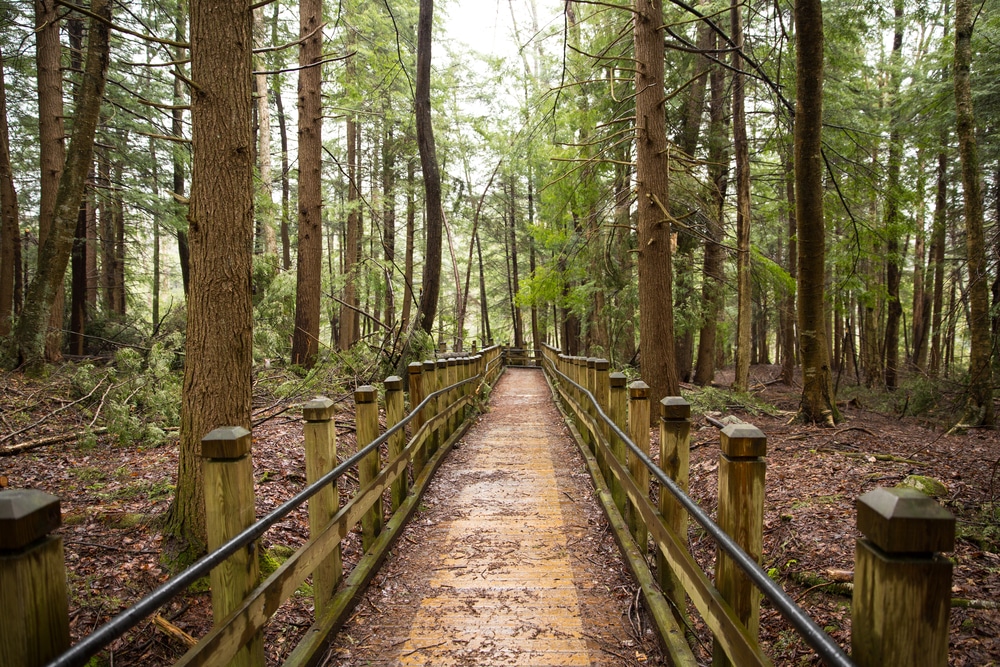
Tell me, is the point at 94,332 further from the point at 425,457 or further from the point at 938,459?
the point at 938,459

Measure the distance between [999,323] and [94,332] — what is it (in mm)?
15268

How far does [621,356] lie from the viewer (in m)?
16.3

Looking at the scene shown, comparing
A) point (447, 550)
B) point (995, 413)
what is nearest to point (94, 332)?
point (447, 550)

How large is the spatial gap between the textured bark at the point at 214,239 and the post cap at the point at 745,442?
3.23 m

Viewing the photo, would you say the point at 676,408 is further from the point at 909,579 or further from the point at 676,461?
the point at 909,579

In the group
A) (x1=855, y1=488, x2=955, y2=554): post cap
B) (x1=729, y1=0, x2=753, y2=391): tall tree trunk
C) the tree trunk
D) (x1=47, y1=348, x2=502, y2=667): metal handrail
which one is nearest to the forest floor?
the tree trunk

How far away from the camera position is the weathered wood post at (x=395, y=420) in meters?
4.98

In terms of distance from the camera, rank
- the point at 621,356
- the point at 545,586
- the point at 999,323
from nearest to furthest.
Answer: the point at 545,586 → the point at 999,323 → the point at 621,356

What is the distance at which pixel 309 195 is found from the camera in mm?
9977

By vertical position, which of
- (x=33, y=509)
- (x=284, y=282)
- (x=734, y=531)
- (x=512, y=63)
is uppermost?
(x=512, y=63)

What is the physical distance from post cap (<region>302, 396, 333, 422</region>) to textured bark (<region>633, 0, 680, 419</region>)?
5673 mm

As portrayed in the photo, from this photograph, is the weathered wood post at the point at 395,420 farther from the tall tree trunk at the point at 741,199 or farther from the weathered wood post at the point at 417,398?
the tall tree trunk at the point at 741,199

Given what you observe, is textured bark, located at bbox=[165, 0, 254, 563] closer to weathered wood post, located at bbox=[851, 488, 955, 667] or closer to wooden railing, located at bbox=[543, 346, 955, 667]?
wooden railing, located at bbox=[543, 346, 955, 667]

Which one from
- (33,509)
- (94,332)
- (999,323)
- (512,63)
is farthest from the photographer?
(94,332)
